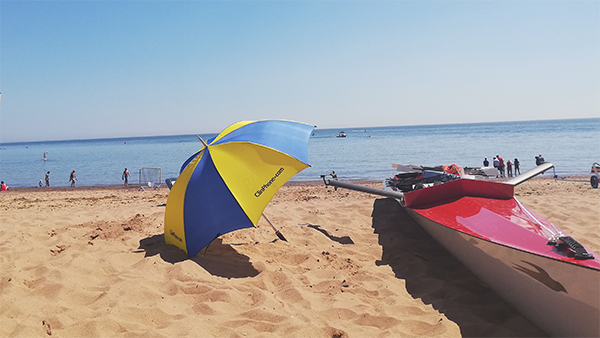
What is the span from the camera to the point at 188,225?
16.3ft

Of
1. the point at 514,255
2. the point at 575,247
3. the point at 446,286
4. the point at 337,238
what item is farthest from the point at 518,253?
the point at 337,238

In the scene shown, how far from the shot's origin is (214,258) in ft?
17.7

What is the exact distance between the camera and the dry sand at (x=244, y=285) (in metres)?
3.54

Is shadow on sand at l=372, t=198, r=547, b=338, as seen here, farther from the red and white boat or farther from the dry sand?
the red and white boat

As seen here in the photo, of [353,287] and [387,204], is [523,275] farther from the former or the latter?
[387,204]

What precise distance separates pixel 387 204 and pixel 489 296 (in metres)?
4.63

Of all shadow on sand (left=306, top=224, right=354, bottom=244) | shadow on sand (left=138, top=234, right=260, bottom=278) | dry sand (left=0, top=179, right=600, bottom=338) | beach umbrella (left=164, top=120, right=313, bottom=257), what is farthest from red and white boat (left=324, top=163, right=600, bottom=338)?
shadow on sand (left=138, top=234, right=260, bottom=278)

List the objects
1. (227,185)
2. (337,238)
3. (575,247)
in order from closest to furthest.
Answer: (575,247), (227,185), (337,238)

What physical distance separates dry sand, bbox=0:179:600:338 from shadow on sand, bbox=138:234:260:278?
→ 0.05 ft

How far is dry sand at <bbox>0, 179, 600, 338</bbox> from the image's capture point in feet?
11.6

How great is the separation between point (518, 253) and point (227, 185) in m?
3.53

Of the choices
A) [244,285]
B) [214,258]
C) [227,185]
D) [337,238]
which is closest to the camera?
[244,285]

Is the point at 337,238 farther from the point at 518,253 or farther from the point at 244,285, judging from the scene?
the point at 518,253

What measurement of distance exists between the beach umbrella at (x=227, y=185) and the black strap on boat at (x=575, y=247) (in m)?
3.09
